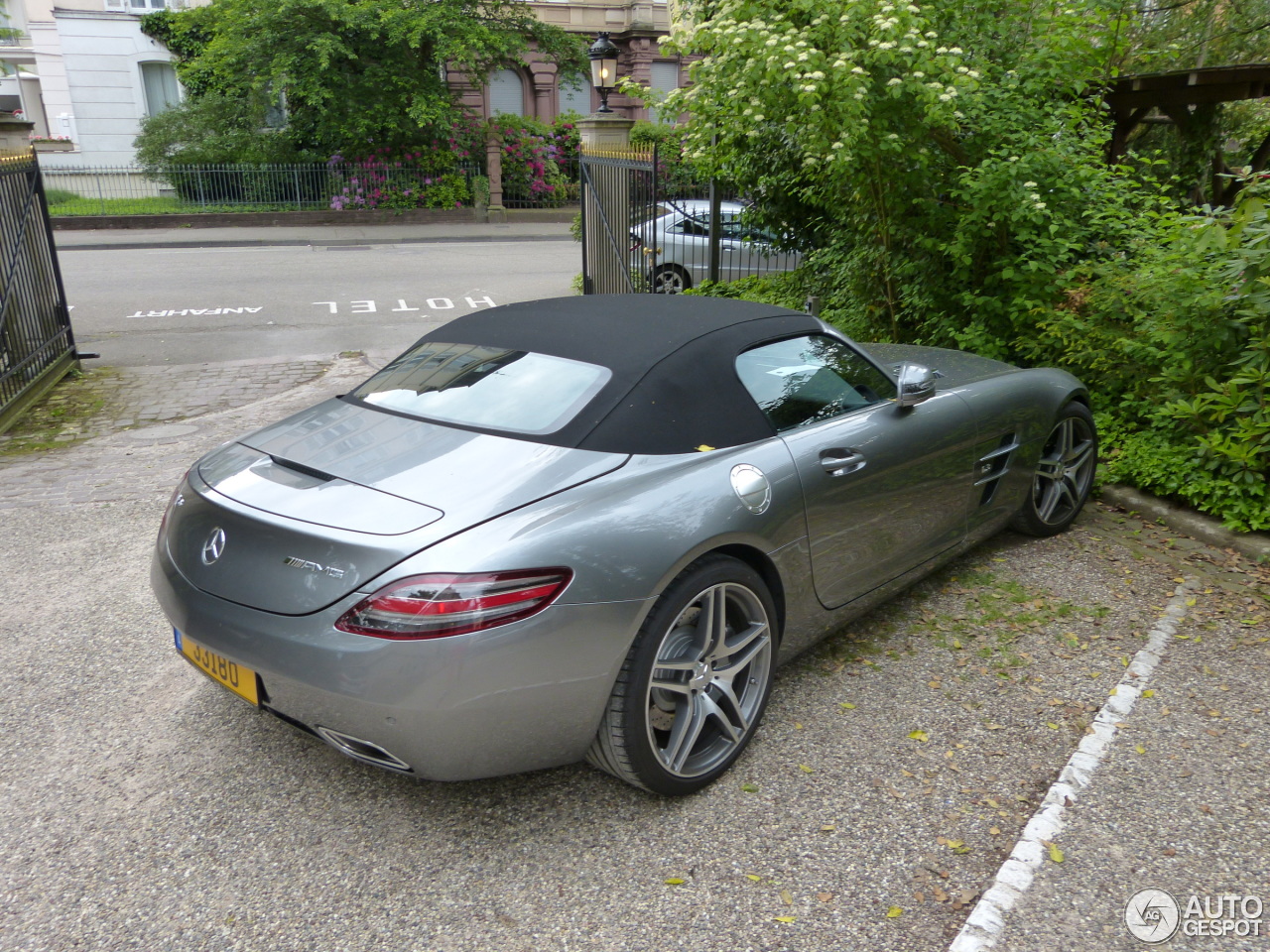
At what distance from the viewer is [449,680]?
8.25ft

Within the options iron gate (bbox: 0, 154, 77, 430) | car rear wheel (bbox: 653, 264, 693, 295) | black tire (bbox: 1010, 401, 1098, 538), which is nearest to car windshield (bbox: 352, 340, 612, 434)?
black tire (bbox: 1010, 401, 1098, 538)

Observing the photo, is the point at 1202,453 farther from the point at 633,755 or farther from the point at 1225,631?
the point at 633,755

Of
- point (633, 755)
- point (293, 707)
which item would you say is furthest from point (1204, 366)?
point (293, 707)

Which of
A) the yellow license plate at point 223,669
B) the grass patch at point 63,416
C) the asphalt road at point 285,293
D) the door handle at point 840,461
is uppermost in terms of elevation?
the door handle at point 840,461

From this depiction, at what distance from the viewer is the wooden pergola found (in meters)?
9.51

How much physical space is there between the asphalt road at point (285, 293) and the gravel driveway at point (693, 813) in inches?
283

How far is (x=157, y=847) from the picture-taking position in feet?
9.30

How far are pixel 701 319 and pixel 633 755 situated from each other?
1600 millimetres

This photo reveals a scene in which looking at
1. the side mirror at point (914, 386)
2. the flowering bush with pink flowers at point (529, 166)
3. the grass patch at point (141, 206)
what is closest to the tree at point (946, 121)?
the side mirror at point (914, 386)

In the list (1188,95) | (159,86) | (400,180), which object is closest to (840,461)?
(1188,95)

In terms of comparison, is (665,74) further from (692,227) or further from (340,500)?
(340,500)

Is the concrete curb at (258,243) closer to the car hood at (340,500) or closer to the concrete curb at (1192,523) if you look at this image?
the concrete curb at (1192,523)

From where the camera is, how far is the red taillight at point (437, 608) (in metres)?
2.52

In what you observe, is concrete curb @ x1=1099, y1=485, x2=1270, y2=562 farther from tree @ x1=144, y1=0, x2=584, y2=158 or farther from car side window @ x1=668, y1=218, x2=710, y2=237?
tree @ x1=144, y1=0, x2=584, y2=158
